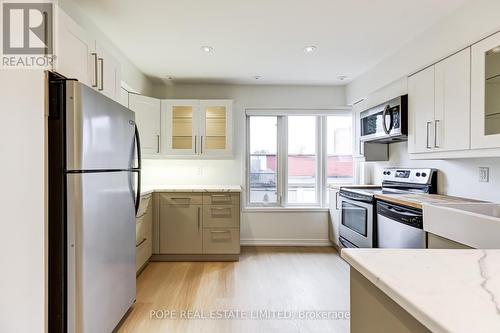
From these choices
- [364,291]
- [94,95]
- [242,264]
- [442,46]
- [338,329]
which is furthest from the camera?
[242,264]

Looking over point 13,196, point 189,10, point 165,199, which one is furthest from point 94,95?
point 165,199

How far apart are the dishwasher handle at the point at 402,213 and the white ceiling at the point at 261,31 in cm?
152

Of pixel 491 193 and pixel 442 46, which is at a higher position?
pixel 442 46

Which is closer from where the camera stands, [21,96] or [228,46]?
[21,96]

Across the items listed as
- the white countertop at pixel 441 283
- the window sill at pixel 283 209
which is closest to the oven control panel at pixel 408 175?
the window sill at pixel 283 209

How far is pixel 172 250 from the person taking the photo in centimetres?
351

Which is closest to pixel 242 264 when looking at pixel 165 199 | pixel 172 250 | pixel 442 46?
pixel 172 250

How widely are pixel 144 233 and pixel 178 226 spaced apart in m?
A: 0.43

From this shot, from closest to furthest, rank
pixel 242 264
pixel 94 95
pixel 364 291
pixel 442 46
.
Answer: pixel 364 291 < pixel 94 95 < pixel 442 46 < pixel 242 264

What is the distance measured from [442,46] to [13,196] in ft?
9.99

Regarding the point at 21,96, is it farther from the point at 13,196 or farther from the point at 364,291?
the point at 364,291

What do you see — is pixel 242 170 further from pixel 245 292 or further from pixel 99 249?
pixel 99 249

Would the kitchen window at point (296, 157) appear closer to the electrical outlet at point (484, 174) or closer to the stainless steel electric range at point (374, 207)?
the stainless steel electric range at point (374, 207)

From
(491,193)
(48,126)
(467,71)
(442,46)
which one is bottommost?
(491,193)
